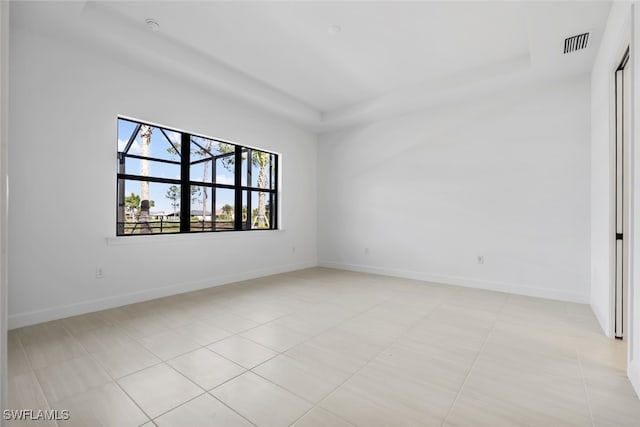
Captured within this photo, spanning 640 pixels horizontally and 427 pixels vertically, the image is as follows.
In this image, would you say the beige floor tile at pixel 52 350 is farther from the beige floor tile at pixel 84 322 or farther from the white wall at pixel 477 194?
the white wall at pixel 477 194

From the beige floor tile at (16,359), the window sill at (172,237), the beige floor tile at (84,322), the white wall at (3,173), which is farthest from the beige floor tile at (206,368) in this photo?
the window sill at (172,237)

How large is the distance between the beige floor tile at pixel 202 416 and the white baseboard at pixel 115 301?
2293mm

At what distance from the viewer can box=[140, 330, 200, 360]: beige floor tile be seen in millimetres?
2367

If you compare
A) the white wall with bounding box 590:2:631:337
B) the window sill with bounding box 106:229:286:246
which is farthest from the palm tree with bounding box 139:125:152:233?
the white wall with bounding box 590:2:631:337

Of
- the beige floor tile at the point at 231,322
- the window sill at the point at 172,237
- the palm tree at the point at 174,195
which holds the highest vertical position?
the palm tree at the point at 174,195

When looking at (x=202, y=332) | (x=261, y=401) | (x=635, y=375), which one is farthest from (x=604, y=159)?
(x=202, y=332)

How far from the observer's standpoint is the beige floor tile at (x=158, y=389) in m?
1.72

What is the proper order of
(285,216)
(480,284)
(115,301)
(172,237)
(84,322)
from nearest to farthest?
1. (84,322)
2. (115,301)
3. (172,237)
4. (480,284)
5. (285,216)

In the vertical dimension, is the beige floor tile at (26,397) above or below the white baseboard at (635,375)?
below

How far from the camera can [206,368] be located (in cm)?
214

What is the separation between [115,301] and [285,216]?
2.98 m

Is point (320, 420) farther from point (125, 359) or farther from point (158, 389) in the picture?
point (125, 359)

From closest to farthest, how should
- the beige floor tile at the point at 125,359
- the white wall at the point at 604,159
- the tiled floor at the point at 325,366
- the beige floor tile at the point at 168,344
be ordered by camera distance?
the tiled floor at the point at 325,366
the beige floor tile at the point at 125,359
the beige floor tile at the point at 168,344
the white wall at the point at 604,159

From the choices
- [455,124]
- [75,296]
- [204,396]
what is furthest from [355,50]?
[75,296]
